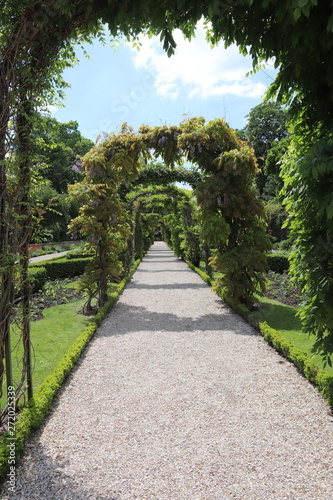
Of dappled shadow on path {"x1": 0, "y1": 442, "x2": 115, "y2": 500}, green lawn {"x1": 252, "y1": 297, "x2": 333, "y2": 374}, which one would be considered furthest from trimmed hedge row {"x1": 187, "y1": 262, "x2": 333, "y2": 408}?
dappled shadow on path {"x1": 0, "y1": 442, "x2": 115, "y2": 500}

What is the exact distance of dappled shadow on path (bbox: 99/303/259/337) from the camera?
7148 mm

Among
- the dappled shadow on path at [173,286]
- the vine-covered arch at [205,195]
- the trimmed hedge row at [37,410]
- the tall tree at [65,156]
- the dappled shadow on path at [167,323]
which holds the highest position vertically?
→ the tall tree at [65,156]

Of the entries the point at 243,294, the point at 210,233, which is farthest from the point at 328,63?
the point at 243,294

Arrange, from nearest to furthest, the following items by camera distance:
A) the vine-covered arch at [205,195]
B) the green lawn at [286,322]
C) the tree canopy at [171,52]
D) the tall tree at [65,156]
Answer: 1. the tree canopy at [171,52]
2. the green lawn at [286,322]
3. the vine-covered arch at [205,195]
4. the tall tree at [65,156]

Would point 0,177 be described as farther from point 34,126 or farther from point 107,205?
point 107,205

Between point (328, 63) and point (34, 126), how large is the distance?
2664 mm

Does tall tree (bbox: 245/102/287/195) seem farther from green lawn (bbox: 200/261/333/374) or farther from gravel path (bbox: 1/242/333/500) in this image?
gravel path (bbox: 1/242/333/500)

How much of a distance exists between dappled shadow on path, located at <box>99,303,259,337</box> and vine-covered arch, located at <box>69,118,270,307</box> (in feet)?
2.17

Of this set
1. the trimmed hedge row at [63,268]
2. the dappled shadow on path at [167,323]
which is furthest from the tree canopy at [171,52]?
the trimmed hedge row at [63,268]

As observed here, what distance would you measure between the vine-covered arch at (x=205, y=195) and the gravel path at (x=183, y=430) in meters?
2.40

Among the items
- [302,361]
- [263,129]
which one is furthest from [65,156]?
[302,361]

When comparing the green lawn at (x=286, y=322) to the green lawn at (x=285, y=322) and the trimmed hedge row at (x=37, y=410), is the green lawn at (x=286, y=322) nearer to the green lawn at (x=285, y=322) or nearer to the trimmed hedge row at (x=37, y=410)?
the green lawn at (x=285, y=322)

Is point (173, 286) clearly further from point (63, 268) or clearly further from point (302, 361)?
point (302, 361)

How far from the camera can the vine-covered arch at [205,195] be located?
26.5 ft
